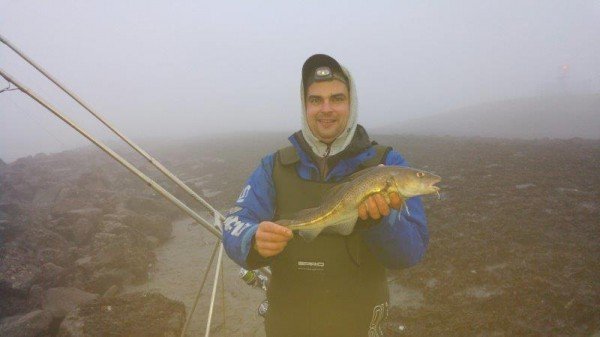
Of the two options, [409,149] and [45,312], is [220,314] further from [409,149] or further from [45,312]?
[409,149]

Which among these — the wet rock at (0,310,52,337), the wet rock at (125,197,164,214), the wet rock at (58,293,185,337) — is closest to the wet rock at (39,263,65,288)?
the wet rock at (0,310,52,337)

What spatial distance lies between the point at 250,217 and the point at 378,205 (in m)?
1.28

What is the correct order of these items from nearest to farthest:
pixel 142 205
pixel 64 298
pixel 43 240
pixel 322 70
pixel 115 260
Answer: pixel 322 70
pixel 64 298
pixel 115 260
pixel 43 240
pixel 142 205

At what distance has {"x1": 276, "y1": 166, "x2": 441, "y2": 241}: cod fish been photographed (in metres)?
3.11

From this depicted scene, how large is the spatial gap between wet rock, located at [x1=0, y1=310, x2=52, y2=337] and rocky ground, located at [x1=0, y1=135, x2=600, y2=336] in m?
0.02

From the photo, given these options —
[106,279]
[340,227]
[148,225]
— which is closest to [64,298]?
[106,279]

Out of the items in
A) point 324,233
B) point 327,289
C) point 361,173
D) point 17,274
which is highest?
point 361,173

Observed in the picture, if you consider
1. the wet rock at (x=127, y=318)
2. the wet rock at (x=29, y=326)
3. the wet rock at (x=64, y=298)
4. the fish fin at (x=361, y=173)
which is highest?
the fish fin at (x=361, y=173)

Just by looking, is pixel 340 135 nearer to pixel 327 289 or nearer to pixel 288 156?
pixel 288 156

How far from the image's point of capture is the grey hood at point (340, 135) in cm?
366

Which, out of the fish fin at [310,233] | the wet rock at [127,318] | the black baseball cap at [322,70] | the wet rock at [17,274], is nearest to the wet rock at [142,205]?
the wet rock at [17,274]

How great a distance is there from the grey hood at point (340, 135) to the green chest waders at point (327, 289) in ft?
1.60

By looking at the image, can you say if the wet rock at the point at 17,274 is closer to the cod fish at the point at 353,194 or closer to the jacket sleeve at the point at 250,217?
the jacket sleeve at the point at 250,217

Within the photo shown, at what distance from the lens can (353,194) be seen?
10.3 feet
